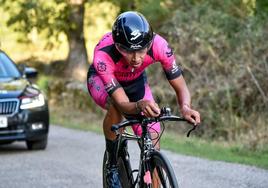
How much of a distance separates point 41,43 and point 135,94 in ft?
101

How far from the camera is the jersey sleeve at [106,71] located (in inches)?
219

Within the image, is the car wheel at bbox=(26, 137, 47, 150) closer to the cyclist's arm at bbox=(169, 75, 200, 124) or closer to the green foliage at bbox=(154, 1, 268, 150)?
the green foliage at bbox=(154, 1, 268, 150)

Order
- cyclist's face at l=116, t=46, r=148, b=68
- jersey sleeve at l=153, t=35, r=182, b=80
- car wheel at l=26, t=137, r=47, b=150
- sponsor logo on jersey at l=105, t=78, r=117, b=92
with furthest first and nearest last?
car wheel at l=26, t=137, r=47, b=150
jersey sleeve at l=153, t=35, r=182, b=80
sponsor logo on jersey at l=105, t=78, r=117, b=92
cyclist's face at l=116, t=46, r=148, b=68

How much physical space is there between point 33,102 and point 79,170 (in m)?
2.50

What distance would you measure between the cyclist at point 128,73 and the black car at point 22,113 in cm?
539

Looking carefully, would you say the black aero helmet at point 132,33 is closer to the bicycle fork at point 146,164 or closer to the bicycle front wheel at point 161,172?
the bicycle fork at point 146,164

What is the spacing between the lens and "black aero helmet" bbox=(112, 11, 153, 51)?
5316 mm

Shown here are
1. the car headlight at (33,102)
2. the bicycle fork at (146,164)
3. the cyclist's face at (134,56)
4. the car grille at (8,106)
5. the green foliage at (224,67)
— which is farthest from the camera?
the green foliage at (224,67)

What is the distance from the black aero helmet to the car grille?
6.39m

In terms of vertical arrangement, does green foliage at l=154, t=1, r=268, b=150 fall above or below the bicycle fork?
below

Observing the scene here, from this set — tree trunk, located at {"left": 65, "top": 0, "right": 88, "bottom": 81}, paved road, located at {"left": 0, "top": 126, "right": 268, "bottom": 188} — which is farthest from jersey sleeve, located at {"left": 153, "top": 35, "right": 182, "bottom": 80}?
tree trunk, located at {"left": 65, "top": 0, "right": 88, "bottom": 81}

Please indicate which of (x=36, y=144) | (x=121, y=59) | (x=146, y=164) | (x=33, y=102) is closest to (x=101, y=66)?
(x=121, y=59)

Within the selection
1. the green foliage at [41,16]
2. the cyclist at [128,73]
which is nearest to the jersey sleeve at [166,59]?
the cyclist at [128,73]

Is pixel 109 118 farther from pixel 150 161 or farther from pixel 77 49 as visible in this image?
pixel 77 49
